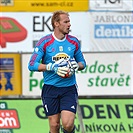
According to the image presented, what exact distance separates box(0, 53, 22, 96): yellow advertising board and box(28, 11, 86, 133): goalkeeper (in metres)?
2.64

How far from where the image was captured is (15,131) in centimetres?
882

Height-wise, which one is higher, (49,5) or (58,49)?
(49,5)

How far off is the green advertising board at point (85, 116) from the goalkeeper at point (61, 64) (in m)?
2.30

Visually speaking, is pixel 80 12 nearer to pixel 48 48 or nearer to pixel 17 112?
pixel 17 112

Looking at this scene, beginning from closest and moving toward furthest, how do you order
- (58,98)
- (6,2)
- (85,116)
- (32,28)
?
1. (58,98)
2. (85,116)
3. (6,2)
4. (32,28)

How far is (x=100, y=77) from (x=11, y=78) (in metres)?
1.40

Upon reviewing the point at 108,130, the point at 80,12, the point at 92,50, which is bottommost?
the point at 108,130

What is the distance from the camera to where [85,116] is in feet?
29.2

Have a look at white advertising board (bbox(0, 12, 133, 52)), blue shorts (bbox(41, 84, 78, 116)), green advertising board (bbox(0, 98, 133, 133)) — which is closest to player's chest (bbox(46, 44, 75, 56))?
blue shorts (bbox(41, 84, 78, 116))

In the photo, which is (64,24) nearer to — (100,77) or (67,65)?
(67,65)

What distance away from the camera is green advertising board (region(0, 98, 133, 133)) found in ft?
29.1

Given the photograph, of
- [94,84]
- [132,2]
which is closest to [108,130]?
[94,84]

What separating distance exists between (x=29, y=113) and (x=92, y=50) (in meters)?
1.39

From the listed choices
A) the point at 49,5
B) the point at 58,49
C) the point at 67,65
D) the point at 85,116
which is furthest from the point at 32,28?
the point at 67,65
